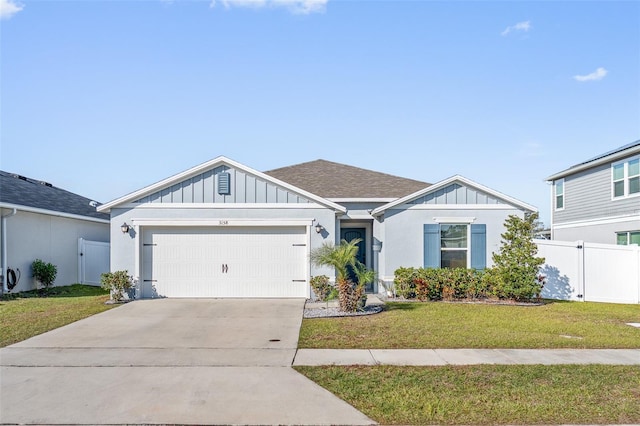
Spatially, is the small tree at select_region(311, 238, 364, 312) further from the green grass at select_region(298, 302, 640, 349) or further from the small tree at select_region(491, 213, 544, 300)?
the small tree at select_region(491, 213, 544, 300)

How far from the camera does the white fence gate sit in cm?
1811

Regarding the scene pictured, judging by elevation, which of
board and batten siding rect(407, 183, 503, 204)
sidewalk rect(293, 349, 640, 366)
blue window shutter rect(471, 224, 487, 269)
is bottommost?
sidewalk rect(293, 349, 640, 366)

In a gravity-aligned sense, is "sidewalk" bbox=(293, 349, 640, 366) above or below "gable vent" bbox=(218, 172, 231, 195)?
below

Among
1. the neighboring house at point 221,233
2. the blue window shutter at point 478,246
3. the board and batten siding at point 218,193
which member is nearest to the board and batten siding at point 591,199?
the blue window shutter at point 478,246

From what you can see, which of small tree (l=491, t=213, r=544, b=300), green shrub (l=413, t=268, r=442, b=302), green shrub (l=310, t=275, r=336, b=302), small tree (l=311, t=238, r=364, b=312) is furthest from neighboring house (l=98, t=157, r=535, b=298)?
small tree (l=491, t=213, r=544, b=300)

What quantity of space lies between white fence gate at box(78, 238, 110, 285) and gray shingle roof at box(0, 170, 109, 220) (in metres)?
1.33

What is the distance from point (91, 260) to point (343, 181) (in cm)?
1087

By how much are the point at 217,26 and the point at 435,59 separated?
6379 mm

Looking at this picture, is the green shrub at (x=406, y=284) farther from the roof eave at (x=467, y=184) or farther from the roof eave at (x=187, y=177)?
the roof eave at (x=187, y=177)

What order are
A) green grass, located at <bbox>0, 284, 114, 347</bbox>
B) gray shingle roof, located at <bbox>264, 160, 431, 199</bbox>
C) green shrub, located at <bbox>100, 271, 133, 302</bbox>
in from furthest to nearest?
1. gray shingle roof, located at <bbox>264, 160, 431, 199</bbox>
2. green shrub, located at <bbox>100, 271, 133, 302</bbox>
3. green grass, located at <bbox>0, 284, 114, 347</bbox>

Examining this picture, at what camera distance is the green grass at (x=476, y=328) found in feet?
25.3

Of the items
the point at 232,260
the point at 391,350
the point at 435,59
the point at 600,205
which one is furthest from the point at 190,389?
the point at 600,205

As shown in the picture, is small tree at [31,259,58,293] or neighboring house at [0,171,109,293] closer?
neighboring house at [0,171,109,293]

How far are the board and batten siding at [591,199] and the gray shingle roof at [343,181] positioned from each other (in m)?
6.86
